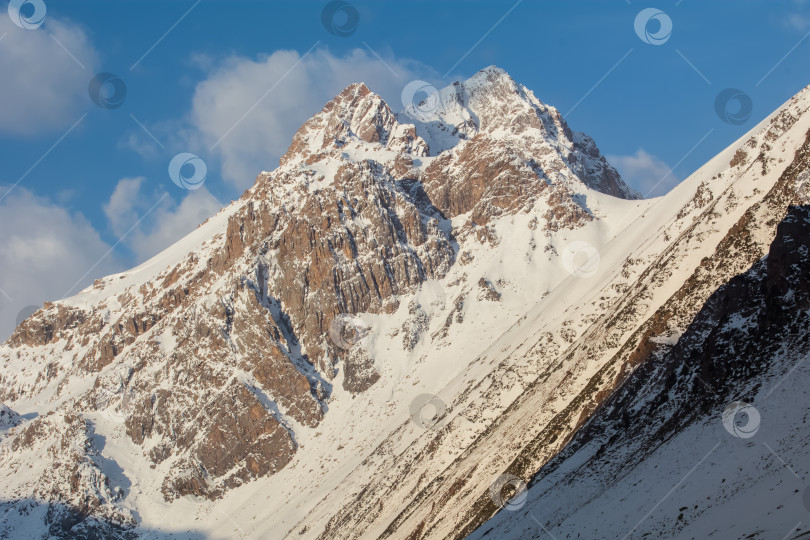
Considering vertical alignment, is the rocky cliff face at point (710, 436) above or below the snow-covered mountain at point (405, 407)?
below

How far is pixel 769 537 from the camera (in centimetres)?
3644

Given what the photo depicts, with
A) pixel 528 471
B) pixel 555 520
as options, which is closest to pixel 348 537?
pixel 528 471

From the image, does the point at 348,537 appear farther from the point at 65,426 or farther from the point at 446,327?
the point at 65,426

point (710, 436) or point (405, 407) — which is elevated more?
point (405, 407)

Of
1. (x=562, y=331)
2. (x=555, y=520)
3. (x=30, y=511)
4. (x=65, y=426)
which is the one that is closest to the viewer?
(x=555, y=520)

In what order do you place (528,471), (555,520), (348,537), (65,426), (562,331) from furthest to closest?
(65,426) < (562,331) < (348,537) < (528,471) < (555,520)

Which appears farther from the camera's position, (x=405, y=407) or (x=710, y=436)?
(x=405, y=407)

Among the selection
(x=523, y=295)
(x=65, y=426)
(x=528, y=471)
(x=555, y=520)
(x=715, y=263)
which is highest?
(x=65, y=426)

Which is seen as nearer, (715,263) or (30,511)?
(715,263)

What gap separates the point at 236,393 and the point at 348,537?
255ft

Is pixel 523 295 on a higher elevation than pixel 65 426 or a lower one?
lower

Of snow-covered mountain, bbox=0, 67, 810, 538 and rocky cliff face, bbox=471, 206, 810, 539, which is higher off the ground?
snow-covered mountain, bbox=0, 67, 810, 538

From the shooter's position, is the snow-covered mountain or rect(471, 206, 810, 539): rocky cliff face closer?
rect(471, 206, 810, 539): rocky cliff face

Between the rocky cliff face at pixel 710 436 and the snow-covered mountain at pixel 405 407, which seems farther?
the snow-covered mountain at pixel 405 407
